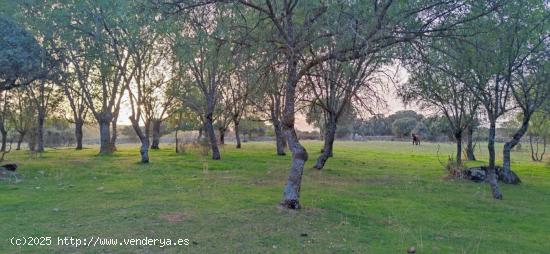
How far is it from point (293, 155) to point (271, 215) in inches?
72.7

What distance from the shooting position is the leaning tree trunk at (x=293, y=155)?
1183cm

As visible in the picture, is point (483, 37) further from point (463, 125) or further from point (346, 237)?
point (463, 125)

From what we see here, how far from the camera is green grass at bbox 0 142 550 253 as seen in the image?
8.92m

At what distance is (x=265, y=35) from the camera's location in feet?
44.2

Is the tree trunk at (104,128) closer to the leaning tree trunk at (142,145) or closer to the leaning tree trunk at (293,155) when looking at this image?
the leaning tree trunk at (142,145)

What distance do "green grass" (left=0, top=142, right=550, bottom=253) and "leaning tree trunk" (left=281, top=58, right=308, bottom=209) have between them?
426mm

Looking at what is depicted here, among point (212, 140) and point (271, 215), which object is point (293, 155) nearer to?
point (271, 215)

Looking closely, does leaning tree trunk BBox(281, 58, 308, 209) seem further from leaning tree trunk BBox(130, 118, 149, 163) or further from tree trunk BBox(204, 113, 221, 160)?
tree trunk BBox(204, 113, 221, 160)

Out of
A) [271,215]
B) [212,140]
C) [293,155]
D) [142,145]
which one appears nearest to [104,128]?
[142,145]

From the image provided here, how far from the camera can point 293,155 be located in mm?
11984

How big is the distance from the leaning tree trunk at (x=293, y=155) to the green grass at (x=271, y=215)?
1.40 ft

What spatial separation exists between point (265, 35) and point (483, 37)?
21.2 feet

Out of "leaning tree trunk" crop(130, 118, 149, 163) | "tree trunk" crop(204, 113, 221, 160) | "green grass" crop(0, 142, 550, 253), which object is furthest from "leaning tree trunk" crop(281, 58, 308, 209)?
"tree trunk" crop(204, 113, 221, 160)

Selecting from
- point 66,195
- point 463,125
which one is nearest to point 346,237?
point 66,195
